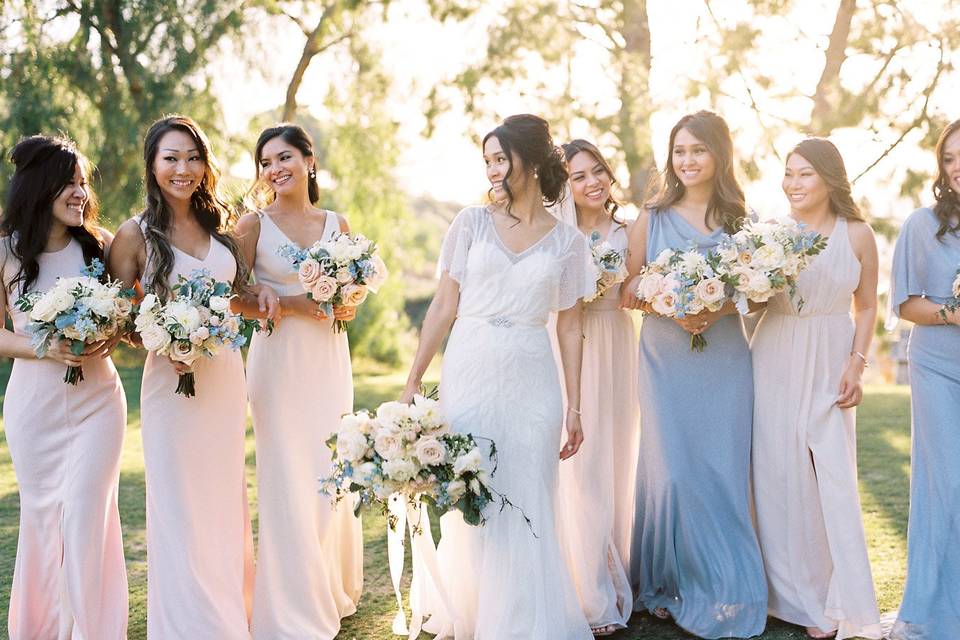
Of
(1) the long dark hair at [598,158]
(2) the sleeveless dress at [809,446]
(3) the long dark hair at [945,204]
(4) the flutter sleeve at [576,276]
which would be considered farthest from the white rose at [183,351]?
(3) the long dark hair at [945,204]

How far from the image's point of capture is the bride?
5039 millimetres

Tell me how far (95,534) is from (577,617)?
7.76 feet

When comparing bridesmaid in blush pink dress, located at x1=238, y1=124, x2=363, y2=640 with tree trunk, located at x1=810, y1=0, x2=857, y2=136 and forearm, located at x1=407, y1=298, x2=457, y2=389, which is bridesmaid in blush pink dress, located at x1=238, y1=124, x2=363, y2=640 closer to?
forearm, located at x1=407, y1=298, x2=457, y2=389

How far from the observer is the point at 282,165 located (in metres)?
6.04

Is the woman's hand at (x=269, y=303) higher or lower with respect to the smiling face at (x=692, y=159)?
lower

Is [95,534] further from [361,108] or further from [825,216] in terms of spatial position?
[361,108]

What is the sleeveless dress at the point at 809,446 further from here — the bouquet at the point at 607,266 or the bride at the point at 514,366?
the bride at the point at 514,366

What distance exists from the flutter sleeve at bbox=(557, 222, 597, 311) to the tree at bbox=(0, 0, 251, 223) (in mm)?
13020

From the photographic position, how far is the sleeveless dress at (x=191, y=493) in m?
5.25

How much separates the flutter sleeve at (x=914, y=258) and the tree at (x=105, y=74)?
1361 cm

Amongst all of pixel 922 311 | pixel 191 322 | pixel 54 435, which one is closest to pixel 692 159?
pixel 922 311

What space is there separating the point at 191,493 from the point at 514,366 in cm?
174

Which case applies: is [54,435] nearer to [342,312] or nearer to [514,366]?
[342,312]

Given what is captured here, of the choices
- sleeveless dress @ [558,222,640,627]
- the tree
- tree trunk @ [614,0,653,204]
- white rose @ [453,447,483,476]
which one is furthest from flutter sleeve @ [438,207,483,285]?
the tree
